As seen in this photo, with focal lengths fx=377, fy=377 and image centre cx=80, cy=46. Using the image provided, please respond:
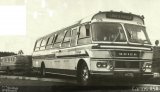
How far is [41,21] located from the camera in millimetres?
13172

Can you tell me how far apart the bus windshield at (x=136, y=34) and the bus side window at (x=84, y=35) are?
1.12 meters

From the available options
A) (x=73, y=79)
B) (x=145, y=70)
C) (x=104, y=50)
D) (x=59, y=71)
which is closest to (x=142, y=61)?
(x=145, y=70)

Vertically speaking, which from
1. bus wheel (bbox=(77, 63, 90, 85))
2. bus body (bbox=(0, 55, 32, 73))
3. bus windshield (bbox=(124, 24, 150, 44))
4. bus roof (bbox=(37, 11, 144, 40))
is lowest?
bus wheel (bbox=(77, 63, 90, 85))

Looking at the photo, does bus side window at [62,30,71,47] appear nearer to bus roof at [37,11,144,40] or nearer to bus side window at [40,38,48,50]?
bus roof at [37,11,144,40]

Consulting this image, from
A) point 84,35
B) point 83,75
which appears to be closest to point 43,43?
point 84,35

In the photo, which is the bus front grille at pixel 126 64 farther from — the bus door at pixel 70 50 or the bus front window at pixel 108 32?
the bus door at pixel 70 50

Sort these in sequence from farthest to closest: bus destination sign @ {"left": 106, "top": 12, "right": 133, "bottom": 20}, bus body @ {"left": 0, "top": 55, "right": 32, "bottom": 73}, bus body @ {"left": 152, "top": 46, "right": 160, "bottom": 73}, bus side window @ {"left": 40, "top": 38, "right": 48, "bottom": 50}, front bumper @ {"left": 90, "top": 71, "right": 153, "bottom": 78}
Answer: bus body @ {"left": 0, "top": 55, "right": 32, "bottom": 73}, bus side window @ {"left": 40, "top": 38, "right": 48, "bottom": 50}, bus body @ {"left": 152, "top": 46, "right": 160, "bottom": 73}, bus destination sign @ {"left": 106, "top": 12, "right": 133, "bottom": 20}, front bumper @ {"left": 90, "top": 71, "right": 153, "bottom": 78}

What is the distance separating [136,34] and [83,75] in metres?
1.94

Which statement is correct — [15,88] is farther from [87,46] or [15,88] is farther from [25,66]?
[25,66]

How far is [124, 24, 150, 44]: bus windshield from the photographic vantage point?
10803 mm

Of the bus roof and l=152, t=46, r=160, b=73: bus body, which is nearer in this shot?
the bus roof

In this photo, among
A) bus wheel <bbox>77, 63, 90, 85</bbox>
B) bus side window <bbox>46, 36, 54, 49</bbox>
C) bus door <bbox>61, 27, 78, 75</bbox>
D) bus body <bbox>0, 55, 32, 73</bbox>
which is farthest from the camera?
bus body <bbox>0, 55, 32, 73</bbox>

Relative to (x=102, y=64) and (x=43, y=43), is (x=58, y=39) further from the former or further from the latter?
(x=102, y=64)

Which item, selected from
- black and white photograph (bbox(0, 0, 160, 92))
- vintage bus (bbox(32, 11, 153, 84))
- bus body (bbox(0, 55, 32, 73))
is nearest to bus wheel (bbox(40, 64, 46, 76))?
black and white photograph (bbox(0, 0, 160, 92))
